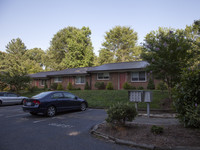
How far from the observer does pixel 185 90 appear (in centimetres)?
594

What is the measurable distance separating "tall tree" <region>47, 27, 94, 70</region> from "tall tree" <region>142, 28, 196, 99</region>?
116 feet

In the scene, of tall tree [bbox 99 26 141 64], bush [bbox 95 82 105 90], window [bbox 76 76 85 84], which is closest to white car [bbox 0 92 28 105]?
bush [bbox 95 82 105 90]

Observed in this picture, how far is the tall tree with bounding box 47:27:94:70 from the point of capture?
46188mm

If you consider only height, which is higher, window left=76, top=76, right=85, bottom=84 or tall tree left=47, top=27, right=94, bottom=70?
tall tree left=47, top=27, right=94, bottom=70

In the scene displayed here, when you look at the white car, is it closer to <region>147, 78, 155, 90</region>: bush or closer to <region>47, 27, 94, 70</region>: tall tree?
<region>147, 78, 155, 90</region>: bush

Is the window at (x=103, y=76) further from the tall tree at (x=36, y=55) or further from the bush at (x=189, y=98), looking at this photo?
the tall tree at (x=36, y=55)

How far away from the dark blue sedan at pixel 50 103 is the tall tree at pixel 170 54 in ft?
20.9

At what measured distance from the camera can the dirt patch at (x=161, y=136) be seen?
454cm

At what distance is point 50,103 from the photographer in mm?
9242

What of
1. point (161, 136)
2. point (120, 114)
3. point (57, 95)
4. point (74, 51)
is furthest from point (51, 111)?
point (74, 51)

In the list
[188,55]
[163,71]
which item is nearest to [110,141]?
[163,71]

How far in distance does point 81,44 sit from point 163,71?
3766 cm

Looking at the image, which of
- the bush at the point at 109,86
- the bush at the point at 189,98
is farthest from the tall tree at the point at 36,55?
the bush at the point at 189,98

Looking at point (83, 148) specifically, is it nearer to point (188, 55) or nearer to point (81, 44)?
point (188, 55)
